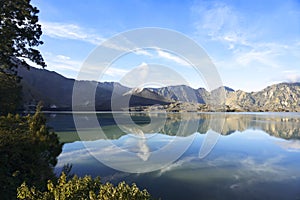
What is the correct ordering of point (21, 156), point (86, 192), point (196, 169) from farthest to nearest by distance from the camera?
1. point (196, 169)
2. point (21, 156)
3. point (86, 192)

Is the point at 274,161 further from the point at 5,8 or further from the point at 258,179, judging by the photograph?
the point at 5,8

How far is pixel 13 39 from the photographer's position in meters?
16.8

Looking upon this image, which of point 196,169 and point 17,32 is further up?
point 17,32

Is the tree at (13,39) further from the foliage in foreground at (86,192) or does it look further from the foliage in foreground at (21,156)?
the foliage in foreground at (86,192)

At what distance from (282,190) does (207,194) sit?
23.4ft

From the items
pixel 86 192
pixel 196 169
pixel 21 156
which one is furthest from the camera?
pixel 196 169

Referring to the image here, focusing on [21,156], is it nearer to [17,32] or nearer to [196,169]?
[17,32]

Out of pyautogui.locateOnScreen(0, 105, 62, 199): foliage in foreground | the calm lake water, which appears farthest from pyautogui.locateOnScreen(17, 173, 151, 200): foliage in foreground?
the calm lake water

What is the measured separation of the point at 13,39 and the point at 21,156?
8504mm

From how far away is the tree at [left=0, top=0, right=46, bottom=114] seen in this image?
53.0 feet

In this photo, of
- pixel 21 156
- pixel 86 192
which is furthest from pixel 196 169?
pixel 86 192

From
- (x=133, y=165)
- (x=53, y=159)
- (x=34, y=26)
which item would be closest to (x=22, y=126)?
(x=53, y=159)

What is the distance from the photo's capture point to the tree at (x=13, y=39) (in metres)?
16.1

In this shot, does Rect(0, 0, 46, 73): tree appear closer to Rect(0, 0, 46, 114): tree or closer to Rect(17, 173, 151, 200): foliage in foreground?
Rect(0, 0, 46, 114): tree
